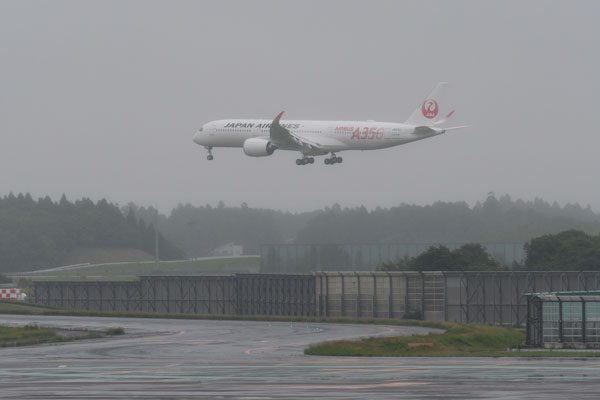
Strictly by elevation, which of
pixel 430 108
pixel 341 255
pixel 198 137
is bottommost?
pixel 341 255

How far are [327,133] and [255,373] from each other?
69576 millimetres

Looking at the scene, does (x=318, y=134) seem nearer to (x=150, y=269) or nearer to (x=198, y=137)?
(x=198, y=137)

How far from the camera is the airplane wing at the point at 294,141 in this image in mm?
107000

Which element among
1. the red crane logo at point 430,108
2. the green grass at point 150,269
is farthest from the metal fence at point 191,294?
the red crane logo at point 430,108

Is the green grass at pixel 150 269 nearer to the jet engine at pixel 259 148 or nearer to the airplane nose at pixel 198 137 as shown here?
the airplane nose at pixel 198 137

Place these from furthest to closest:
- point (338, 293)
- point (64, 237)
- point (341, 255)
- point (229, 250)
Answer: point (64, 237), point (229, 250), point (341, 255), point (338, 293)

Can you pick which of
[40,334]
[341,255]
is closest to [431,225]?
[341,255]

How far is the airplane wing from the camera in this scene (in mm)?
107000

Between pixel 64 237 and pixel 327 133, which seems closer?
pixel 327 133

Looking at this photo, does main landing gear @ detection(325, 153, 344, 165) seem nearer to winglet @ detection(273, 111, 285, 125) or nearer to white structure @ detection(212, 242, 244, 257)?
Result: winglet @ detection(273, 111, 285, 125)

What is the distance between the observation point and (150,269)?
472ft

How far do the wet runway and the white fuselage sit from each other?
149ft

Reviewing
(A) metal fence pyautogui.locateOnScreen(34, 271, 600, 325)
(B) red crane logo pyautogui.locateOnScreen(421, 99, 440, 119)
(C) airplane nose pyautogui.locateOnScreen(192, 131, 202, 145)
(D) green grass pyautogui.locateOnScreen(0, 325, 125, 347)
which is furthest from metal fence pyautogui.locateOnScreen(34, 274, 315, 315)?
(D) green grass pyautogui.locateOnScreen(0, 325, 125, 347)

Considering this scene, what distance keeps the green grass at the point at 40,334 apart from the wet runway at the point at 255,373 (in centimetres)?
179
